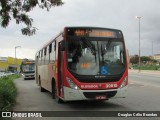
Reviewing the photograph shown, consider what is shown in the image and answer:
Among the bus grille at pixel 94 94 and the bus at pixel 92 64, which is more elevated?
the bus at pixel 92 64

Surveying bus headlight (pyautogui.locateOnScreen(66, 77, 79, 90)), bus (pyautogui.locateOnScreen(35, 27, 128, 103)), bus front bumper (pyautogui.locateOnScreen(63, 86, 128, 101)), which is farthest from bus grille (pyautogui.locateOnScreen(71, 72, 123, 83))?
bus front bumper (pyautogui.locateOnScreen(63, 86, 128, 101))

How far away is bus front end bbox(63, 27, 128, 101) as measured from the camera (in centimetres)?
1152

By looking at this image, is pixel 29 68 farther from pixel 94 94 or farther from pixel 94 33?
pixel 94 94

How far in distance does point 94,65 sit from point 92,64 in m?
0.08

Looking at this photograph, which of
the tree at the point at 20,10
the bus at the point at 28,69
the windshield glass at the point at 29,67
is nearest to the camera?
the tree at the point at 20,10

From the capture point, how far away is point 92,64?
11758mm

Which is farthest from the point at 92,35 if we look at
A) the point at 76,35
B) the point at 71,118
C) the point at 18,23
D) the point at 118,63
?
the point at 71,118

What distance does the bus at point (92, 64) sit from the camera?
1153cm

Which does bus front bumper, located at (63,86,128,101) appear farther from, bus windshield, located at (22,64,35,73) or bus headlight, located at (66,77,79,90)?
bus windshield, located at (22,64,35,73)

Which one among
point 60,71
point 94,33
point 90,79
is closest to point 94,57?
point 90,79

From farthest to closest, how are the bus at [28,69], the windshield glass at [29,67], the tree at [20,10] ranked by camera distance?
the windshield glass at [29,67]
the bus at [28,69]
the tree at [20,10]

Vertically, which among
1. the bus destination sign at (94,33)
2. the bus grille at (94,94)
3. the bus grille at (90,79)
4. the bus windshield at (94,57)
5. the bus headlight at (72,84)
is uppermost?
the bus destination sign at (94,33)

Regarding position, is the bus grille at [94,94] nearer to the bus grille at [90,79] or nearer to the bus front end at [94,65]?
the bus front end at [94,65]

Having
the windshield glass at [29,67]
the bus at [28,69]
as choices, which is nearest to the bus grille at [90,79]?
the bus at [28,69]
